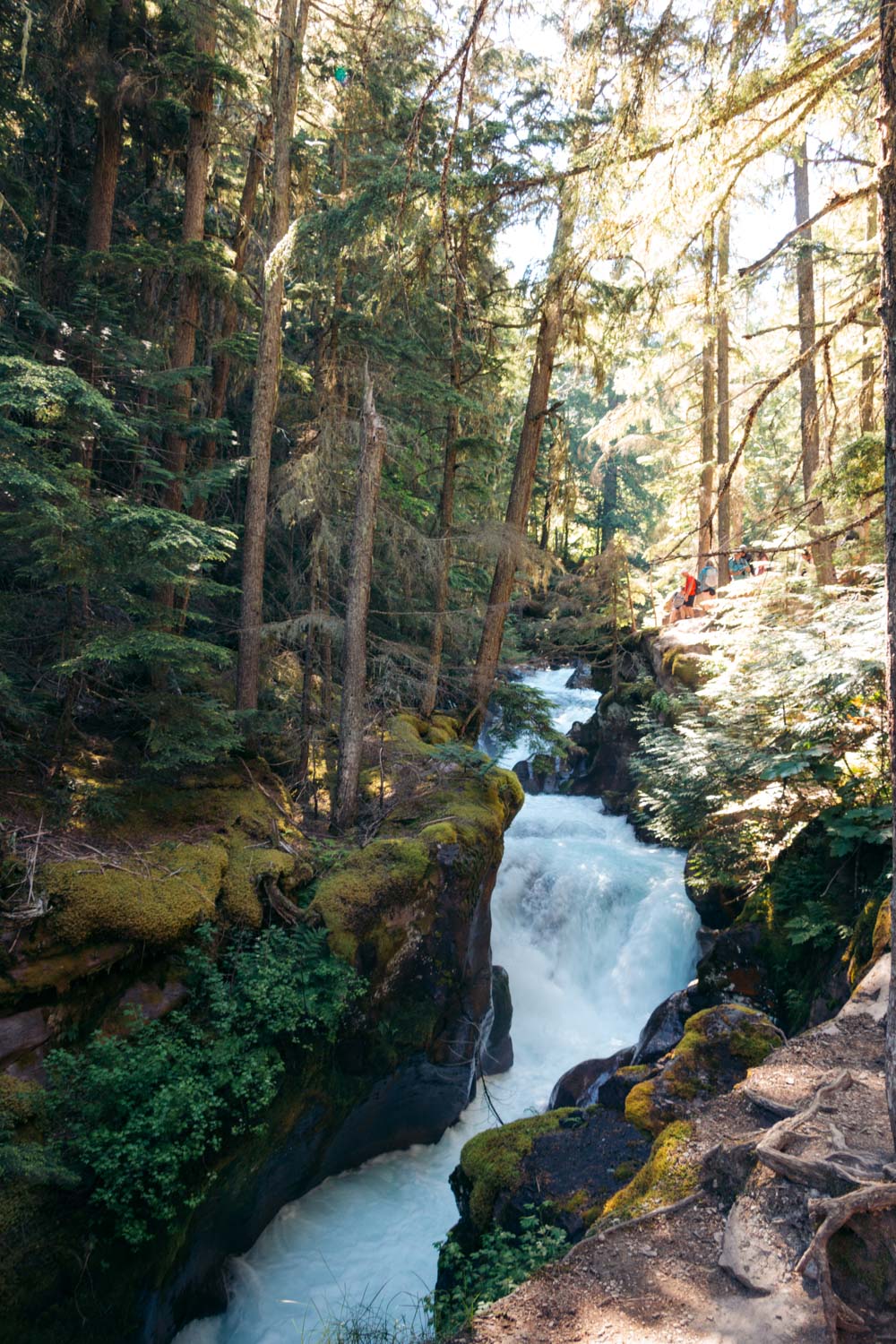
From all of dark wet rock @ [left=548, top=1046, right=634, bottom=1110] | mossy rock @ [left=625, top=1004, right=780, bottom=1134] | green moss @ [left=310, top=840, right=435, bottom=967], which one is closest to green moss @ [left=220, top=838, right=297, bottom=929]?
green moss @ [left=310, top=840, right=435, bottom=967]

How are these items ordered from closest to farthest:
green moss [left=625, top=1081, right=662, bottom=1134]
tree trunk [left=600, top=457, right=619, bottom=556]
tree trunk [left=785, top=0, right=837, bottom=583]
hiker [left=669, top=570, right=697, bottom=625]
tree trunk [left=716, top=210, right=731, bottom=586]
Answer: green moss [left=625, top=1081, right=662, bottom=1134] < tree trunk [left=785, top=0, right=837, bottom=583] < tree trunk [left=716, top=210, right=731, bottom=586] < hiker [left=669, top=570, right=697, bottom=625] < tree trunk [left=600, top=457, right=619, bottom=556]

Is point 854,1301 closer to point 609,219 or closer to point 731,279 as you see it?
point 609,219

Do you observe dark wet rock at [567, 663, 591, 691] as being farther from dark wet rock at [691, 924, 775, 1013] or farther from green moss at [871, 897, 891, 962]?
green moss at [871, 897, 891, 962]

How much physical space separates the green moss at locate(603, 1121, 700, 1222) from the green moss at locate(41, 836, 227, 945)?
14.1 ft

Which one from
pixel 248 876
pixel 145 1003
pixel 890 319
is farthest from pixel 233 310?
pixel 890 319

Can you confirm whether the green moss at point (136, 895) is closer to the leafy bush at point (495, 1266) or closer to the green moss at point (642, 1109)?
the leafy bush at point (495, 1266)

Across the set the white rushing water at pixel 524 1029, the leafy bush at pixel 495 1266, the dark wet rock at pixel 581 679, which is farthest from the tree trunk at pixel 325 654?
the dark wet rock at pixel 581 679

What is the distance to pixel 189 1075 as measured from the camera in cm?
613

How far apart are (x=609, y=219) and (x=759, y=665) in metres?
5.84

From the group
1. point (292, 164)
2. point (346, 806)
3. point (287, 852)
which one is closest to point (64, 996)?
point (287, 852)

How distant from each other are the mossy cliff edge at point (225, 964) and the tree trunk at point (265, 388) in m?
1.60

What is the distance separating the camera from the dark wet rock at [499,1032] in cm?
1091

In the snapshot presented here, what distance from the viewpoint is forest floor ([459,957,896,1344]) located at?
3.66 metres

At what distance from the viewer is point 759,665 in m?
9.70
